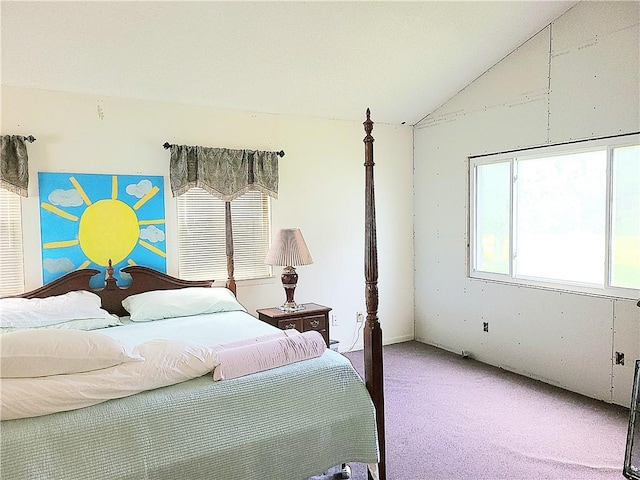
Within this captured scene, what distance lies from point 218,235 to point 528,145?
2.86m

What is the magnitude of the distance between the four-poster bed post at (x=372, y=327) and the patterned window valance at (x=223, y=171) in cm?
196

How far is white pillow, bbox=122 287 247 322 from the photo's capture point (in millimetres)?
Result: 3541

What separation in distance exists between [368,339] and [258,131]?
8.57ft

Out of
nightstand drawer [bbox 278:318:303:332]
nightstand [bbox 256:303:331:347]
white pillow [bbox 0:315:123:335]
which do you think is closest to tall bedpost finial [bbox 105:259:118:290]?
white pillow [bbox 0:315:123:335]

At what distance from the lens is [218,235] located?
4328 millimetres

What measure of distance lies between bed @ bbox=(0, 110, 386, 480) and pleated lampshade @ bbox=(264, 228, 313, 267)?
56.7 inches

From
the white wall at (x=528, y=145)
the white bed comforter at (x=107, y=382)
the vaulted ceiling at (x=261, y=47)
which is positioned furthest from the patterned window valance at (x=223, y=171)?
the white bed comforter at (x=107, y=382)

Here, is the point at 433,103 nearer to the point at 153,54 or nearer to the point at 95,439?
the point at 153,54

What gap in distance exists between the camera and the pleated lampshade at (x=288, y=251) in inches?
161

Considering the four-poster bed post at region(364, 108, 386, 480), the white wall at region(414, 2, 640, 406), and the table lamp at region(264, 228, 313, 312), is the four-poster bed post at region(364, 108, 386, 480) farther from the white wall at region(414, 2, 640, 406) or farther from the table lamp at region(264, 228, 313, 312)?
the white wall at region(414, 2, 640, 406)

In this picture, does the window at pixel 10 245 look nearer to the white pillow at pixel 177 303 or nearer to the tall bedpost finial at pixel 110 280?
the tall bedpost finial at pixel 110 280

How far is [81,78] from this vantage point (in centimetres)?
355

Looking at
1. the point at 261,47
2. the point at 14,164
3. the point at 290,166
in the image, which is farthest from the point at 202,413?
the point at 290,166

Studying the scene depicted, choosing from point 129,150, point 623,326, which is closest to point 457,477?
point 623,326
